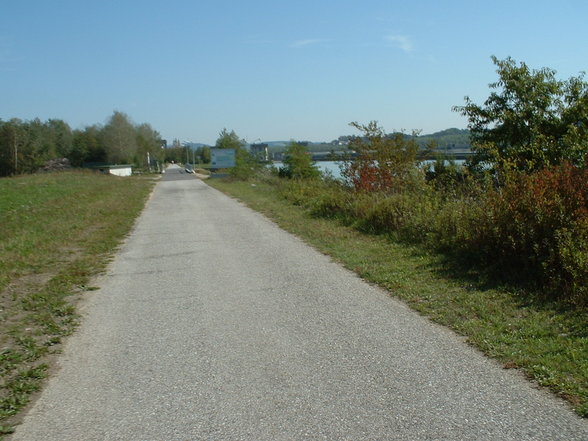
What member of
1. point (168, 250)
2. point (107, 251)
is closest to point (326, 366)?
point (168, 250)

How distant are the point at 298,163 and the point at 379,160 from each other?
19.9 m

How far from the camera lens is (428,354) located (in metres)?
4.97

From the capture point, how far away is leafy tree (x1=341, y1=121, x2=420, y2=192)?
17859 mm

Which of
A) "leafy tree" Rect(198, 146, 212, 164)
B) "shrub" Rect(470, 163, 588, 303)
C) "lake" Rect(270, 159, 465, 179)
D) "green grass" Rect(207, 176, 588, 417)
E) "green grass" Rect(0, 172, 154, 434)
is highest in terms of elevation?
"leafy tree" Rect(198, 146, 212, 164)

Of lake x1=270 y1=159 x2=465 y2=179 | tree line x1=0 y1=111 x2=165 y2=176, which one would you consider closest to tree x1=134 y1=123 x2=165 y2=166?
tree line x1=0 y1=111 x2=165 y2=176

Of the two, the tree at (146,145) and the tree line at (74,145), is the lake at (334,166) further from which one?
the tree at (146,145)

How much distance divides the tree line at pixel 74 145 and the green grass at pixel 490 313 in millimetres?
83157

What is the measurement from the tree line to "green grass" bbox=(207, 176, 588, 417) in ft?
273

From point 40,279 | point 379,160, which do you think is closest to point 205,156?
point 379,160

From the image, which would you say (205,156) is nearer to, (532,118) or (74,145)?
(74,145)

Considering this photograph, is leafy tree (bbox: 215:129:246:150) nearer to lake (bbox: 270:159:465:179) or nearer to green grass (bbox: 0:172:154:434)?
lake (bbox: 270:159:465:179)

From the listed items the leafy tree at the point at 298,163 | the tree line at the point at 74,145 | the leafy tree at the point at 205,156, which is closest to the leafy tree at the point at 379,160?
the leafy tree at the point at 298,163

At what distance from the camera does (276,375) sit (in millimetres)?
4602

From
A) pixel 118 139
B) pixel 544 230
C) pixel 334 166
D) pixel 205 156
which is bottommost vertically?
pixel 544 230
